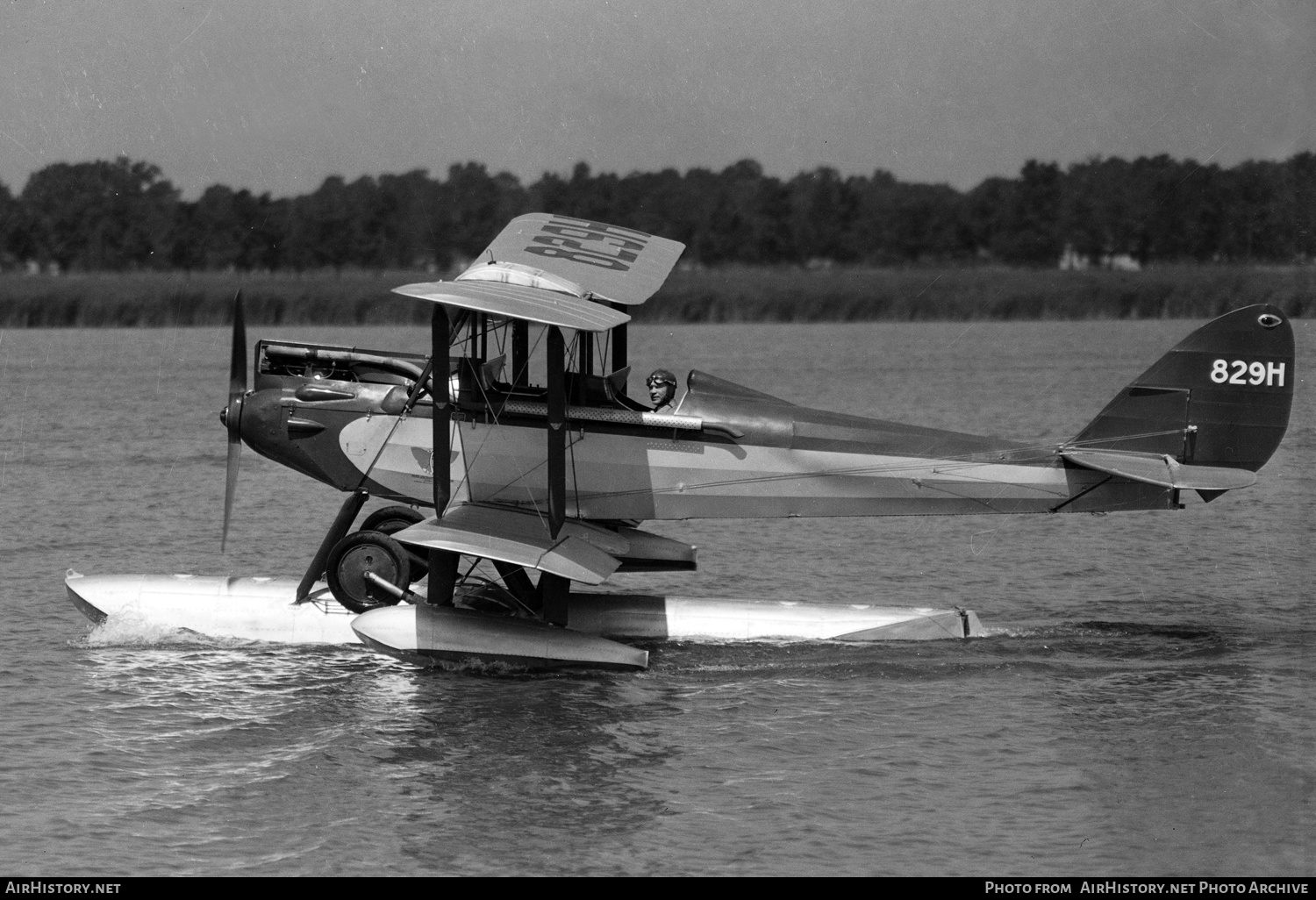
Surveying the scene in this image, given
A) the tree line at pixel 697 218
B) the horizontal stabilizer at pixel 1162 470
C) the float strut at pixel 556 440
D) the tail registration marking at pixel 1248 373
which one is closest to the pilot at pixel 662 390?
the float strut at pixel 556 440

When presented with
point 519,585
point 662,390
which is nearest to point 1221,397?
point 662,390

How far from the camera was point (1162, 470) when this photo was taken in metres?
11.2

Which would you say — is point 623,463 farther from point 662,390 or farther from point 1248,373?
point 1248,373

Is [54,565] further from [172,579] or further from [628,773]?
[628,773]

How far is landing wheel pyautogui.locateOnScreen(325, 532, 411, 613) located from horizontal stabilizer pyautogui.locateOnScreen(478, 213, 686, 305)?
237 centimetres

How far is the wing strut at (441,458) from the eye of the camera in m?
11.1

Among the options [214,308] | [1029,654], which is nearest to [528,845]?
[1029,654]

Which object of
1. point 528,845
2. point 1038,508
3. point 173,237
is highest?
point 173,237

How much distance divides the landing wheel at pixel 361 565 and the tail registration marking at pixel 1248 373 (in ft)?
21.2

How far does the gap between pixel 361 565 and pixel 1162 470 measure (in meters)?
6.13

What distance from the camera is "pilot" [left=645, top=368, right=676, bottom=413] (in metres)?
11.7

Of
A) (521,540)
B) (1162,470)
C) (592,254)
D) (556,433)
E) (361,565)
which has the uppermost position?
(592,254)

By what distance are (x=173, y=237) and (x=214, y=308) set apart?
26.3 ft

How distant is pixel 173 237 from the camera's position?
55.8 m
